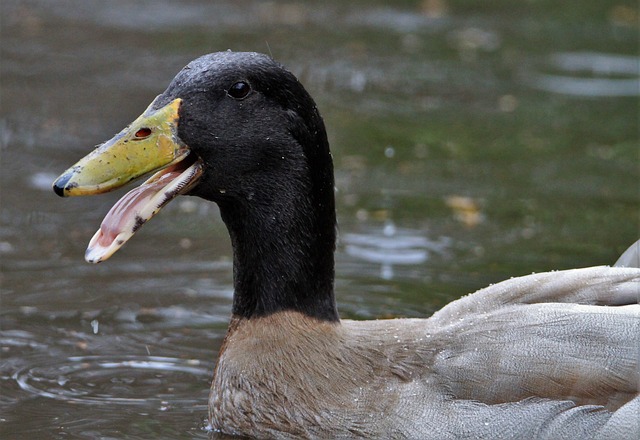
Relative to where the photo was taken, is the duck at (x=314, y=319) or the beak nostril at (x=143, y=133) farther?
the beak nostril at (x=143, y=133)

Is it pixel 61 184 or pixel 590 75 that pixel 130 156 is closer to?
pixel 61 184

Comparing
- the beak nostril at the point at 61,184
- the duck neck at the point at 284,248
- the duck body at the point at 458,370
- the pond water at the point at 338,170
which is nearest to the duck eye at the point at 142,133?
the beak nostril at the point at 61,184

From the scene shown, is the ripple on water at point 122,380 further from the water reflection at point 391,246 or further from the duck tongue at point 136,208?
the water reflection at point 391,246

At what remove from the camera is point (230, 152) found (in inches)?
246

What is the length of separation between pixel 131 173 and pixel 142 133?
0.21m

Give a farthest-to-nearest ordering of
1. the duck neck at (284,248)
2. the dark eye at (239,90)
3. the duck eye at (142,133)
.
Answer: the duck neck at (284,248)
the dark eye at (239,90)
the duck eye at (142,133)

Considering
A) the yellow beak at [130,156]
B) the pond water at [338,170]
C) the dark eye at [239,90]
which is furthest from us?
the pond water at [338,170]

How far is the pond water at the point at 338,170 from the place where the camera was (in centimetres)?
747

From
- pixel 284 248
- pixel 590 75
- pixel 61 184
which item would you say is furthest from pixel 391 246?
pixel 590 75

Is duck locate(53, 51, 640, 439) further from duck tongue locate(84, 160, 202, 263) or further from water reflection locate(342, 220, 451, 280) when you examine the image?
water reflection locate(342, 220, 451, 280)

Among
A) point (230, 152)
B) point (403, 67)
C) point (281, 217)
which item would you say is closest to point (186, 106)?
point (230, 152)

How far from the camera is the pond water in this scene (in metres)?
7.47

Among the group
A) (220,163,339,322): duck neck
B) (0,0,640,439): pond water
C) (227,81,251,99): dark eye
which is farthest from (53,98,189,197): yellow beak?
(0,0,640,439): pond water

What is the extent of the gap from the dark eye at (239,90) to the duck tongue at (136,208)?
364 mm
